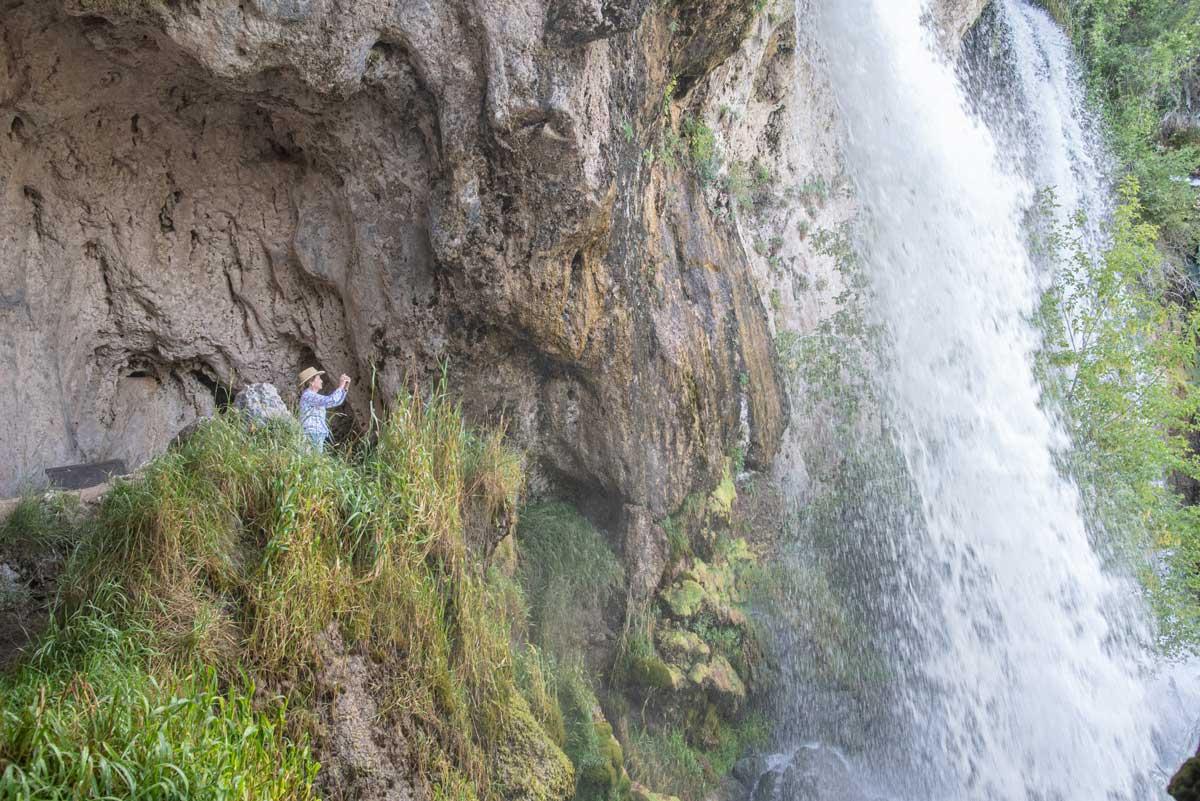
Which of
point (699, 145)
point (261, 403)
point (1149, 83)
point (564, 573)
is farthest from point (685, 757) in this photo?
point (1149, 83)

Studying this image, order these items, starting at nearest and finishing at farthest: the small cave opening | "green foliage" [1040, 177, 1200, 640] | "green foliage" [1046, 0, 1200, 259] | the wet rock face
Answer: the wet rock face < the small cave opening < "green foliage" [1040, 177, 1200, 640] < "green foliage" [1046, 0, 1200, 259]

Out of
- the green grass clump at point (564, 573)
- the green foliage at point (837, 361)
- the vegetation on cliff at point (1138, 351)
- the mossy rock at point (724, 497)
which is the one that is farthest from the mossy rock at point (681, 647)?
the vegetation on cliff at point (1138, 351)

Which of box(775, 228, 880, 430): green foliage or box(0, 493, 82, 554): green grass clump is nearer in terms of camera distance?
box(0, 493, 82, 554): green grass clump

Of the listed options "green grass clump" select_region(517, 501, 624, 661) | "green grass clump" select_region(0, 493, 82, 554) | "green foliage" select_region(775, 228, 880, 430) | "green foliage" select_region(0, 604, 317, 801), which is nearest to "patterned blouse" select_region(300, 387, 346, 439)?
"green grass clump" select_region(0, 493, 82, 554)

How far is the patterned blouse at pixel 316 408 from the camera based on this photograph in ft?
21.0

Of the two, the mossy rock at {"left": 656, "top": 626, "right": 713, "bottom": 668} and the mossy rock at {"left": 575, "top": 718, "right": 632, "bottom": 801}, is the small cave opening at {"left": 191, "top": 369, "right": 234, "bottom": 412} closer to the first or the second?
the mossy rock at {"left": 575, "top": 718, "right": 632, "bottom": 801}

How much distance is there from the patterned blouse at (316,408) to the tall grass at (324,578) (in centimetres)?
94

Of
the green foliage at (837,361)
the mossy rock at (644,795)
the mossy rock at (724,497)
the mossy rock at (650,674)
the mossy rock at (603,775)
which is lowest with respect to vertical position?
the mossy rock at (644,795)

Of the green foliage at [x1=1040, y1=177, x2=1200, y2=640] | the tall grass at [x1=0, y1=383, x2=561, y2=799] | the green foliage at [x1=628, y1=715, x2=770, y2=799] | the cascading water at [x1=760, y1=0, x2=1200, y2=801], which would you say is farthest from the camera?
the green foliage at [x1=1040, y1=177, x2=1200, y2=640]

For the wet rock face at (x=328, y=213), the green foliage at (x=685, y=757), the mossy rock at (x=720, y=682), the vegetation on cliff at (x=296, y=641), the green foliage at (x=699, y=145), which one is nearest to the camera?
the vegetation on cliff at (x=296, y=641)

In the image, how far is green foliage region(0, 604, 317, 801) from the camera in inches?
123

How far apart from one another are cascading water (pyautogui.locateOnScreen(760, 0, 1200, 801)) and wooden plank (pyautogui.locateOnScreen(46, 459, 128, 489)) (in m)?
6.08

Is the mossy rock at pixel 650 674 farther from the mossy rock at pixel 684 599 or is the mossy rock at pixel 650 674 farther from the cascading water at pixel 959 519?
the cascading water at pixel 959 519

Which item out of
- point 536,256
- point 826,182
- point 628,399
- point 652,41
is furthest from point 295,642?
point 826,182
